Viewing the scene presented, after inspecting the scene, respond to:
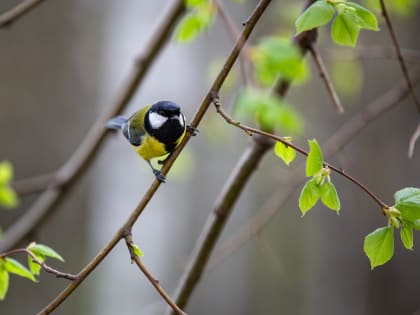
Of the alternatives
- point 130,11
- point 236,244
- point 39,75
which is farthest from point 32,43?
point 236,244

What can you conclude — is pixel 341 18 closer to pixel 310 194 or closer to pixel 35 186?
pixel 310 194

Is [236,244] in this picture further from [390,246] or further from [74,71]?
[74,71]

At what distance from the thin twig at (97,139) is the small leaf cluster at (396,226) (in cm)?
102

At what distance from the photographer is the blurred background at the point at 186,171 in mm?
2848

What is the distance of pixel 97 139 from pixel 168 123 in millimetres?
457

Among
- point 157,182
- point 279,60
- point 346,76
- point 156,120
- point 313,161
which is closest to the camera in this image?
point 279,60

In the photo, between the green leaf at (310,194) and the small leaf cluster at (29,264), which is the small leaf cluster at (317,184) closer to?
the green leaf at (310,194)

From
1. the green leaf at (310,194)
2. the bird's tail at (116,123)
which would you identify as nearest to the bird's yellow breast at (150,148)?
the bird's tail at (116,123)

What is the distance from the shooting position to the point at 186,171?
2.24 metres

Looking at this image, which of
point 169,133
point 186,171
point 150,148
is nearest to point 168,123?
point 169,133

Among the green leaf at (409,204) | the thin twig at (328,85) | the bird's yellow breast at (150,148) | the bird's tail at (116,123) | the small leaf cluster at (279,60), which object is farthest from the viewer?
the bird's tail at (116,123)

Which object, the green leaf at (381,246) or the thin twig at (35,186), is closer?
the green leaf at (381,246)

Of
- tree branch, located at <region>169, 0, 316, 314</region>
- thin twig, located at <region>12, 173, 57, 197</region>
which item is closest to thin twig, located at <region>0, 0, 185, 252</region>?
thin twig, located at <region>12, 173, 57, 197</region>

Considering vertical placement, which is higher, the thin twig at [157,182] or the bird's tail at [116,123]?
the thin twig at [157,182]
